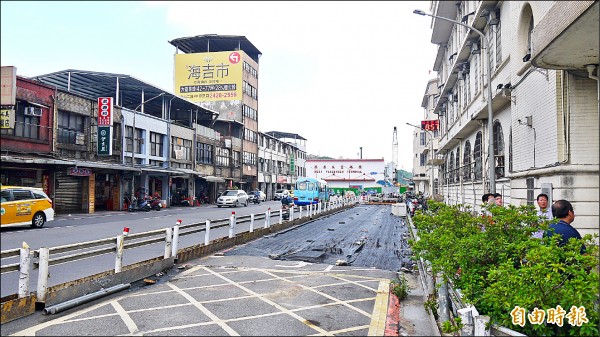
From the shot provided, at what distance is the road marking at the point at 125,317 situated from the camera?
537cm

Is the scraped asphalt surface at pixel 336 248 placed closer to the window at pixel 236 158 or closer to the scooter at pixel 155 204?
the scooter at pixel 155 204

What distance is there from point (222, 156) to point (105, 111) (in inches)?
914

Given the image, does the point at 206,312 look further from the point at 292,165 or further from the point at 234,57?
the point at 292,165

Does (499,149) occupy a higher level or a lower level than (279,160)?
lower

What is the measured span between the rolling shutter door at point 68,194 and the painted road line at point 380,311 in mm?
12620

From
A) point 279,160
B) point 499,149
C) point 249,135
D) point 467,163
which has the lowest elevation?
point 467,163

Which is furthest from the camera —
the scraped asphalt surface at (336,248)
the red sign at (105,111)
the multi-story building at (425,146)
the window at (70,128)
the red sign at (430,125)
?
the multi-story building at (425,146)

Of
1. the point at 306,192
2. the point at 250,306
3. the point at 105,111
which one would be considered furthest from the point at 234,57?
the point at 250,306

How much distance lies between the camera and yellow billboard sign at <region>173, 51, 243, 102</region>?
173 feet

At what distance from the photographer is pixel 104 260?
32.7 ft

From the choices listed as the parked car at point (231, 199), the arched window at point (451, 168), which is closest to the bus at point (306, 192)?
the parked car at point (231, 199)

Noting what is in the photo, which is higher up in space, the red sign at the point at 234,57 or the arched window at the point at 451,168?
the red sign at the point at 234,57

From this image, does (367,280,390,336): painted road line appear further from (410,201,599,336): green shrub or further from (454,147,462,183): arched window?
(454,147,462,183): arched window

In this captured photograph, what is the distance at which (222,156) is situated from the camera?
1943 inches
